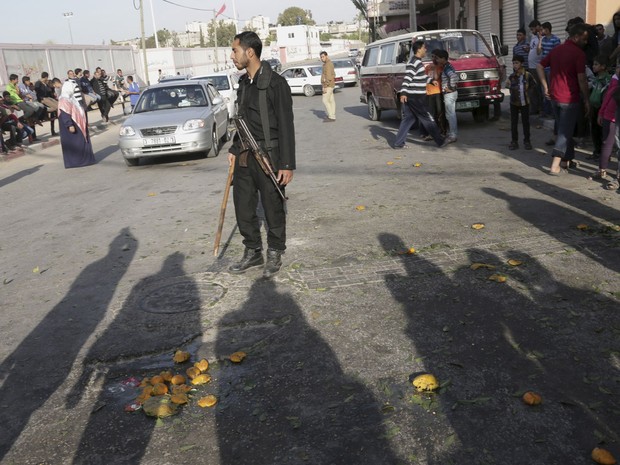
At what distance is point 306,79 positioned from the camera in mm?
32500

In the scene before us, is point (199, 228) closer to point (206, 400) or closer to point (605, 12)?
point (206, 400)

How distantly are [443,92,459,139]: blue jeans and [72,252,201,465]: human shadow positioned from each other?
7943 mm

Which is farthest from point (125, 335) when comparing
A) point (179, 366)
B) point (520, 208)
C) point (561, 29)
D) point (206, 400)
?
point (561, 29)

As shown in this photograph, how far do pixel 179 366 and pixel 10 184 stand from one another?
34.1ft

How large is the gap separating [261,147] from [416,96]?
7293 millimetres

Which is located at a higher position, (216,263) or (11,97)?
(11,97)

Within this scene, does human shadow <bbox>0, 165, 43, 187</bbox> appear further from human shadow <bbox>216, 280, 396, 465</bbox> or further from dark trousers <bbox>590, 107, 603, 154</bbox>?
dark trousers <bbox>590, 107, 603, 154</bbox>

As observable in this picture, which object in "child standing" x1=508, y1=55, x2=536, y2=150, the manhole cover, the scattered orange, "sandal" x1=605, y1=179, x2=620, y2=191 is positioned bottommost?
the scattered orange

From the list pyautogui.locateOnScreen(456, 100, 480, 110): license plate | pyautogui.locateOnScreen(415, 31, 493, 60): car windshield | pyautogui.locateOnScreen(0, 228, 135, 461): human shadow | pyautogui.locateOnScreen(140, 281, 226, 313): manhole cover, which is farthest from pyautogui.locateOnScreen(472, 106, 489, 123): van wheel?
pyautogui.locateOnScreen(140, 281, 226, 313): manhole cover

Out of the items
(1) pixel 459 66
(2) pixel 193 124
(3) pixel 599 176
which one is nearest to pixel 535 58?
(1) pixel 459 66

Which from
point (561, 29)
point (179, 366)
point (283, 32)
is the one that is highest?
point (283, 32)

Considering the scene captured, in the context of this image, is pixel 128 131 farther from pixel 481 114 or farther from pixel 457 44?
pixel 481 114

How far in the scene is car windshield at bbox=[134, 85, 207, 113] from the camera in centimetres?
1436

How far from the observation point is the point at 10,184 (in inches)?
509
